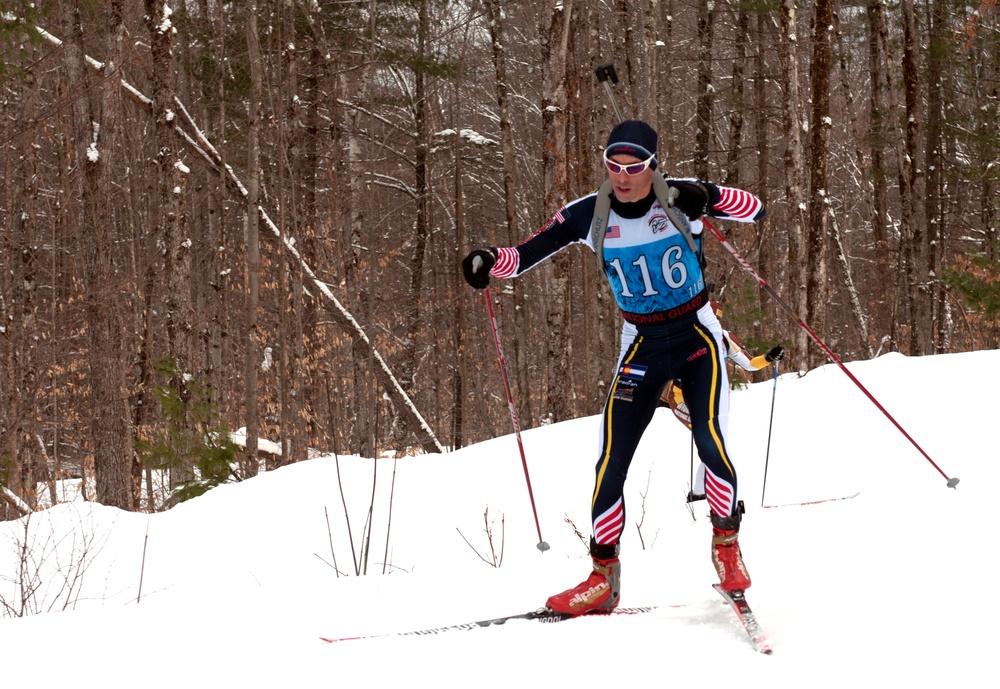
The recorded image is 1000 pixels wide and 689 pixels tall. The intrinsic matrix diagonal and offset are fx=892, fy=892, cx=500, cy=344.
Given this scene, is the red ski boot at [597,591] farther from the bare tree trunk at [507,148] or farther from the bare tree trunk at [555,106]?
the bare tree trunk at [507,148]

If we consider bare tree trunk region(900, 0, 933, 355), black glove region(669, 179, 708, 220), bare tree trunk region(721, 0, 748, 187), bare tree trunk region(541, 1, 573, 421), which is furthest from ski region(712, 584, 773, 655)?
bare tree trunk region(721, 0, 748, 187)

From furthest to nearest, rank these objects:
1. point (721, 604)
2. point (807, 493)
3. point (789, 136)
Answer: point (789, 136), point (807, 493), point (721, 604)

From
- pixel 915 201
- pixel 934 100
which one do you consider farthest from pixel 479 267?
pixel 934 100

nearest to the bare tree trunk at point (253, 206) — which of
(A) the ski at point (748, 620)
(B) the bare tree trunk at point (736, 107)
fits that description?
(A) the ski at point (748, 620)

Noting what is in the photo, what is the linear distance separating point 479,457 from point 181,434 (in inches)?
129

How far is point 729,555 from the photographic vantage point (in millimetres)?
3779

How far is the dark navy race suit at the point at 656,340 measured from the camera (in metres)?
4.02

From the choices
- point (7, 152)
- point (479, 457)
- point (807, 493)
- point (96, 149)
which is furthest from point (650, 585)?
point (7, 152)

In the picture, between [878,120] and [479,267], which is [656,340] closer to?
[479,267]

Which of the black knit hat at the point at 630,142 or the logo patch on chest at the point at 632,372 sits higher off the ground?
the black knit hat at the point at 630,142

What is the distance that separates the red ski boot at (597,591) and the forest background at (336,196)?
2.74 metres

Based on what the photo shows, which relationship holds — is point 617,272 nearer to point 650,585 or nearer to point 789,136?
point 650,585

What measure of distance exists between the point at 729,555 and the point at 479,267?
1707 mm

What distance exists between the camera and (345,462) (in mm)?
8477
